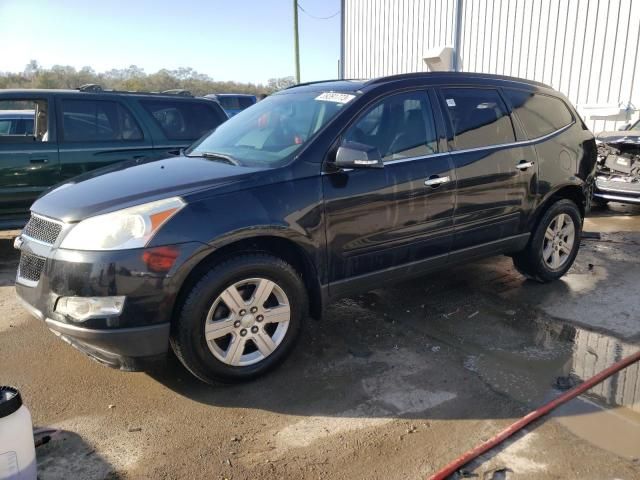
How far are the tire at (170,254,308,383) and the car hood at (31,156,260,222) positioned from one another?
0.50 metres

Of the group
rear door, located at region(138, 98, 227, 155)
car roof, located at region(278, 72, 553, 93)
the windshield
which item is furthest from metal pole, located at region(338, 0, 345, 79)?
the windshield

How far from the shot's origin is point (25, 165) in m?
5.71

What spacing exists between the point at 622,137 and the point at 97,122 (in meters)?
7.72

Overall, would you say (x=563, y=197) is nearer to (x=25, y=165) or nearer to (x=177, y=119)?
(x=177, y=119)

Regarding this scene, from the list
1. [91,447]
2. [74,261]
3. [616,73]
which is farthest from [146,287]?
[616,73]

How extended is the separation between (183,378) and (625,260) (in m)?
4.99

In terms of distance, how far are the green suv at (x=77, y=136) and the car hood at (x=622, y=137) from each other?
6.25m

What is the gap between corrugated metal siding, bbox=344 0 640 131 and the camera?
12297 mm

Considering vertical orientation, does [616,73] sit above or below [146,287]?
above

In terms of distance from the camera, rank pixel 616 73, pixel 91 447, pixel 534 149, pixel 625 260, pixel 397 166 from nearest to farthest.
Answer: pixel 91 447, pixel 397 166, pixel 534 149, pixel 625 260, pixel 616 73

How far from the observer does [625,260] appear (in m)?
5.85

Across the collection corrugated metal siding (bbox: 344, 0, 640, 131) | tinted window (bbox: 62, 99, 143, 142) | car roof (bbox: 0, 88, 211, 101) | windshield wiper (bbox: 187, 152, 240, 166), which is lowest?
windshield wiper (bbox: 187, 152, 240, 166)

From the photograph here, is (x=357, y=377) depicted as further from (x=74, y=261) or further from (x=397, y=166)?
(x=74, y=261)

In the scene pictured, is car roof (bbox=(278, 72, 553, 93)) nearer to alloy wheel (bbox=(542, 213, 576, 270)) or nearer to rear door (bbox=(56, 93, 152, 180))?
alloy wheel (bbox=(542, 213, 576, 270))
